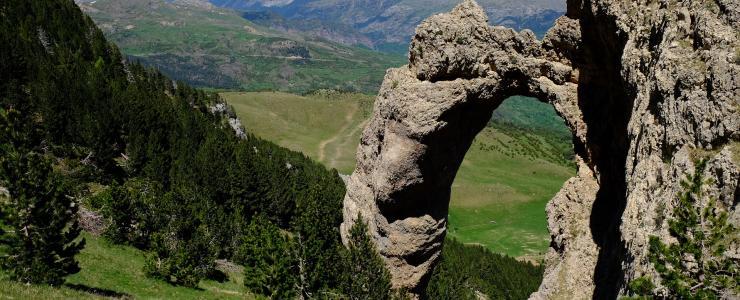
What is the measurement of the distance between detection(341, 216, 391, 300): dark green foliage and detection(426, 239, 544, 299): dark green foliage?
3934 cm

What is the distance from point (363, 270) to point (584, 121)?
19821 mm

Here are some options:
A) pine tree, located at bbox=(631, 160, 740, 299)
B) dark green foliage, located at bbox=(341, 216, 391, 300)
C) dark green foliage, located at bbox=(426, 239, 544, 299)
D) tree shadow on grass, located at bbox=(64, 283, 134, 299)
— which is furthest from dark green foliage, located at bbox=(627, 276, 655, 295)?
dark green foliage, located at bbox=(426, 239, 544, 299)

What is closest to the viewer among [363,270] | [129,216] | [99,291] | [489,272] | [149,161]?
[99,291]

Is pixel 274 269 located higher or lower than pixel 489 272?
higher

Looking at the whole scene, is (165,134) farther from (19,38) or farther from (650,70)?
(650,70)

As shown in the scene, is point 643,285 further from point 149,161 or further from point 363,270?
point 149,161

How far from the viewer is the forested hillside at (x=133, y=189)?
29297 mm

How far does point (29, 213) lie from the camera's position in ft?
95.1

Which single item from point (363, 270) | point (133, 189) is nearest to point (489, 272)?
point (363, 270)

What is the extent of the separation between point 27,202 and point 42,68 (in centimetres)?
6730

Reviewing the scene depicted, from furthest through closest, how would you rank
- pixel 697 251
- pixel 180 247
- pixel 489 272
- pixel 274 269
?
pixel 489 272 < pixel 180 247 < pixel 274 269 < pixel 697 251

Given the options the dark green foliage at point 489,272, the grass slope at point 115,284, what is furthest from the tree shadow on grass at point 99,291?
the dark green foliage at point 489,272

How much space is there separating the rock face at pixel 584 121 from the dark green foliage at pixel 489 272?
131ft

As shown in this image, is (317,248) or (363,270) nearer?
(363,270)
